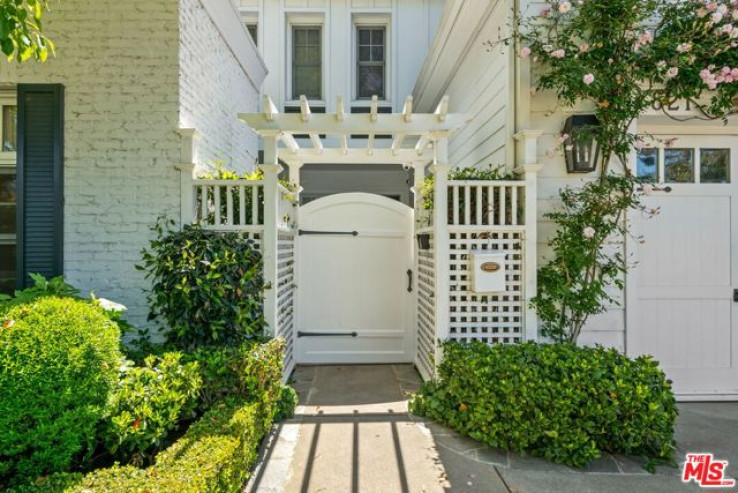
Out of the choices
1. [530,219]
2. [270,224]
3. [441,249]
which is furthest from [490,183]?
[270,224]

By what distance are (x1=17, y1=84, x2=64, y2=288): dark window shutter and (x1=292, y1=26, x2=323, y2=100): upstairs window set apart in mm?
4213

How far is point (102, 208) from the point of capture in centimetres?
352

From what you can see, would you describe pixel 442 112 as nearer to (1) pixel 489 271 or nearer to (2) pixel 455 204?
(2) pixel 455 204

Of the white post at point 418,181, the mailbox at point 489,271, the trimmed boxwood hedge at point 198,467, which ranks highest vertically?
the white post at point 418,181

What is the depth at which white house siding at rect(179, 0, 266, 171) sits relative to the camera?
3748mm

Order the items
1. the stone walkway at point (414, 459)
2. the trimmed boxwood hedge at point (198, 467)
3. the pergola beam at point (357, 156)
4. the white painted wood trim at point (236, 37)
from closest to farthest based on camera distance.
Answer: the trimmed boxwood hedge at point (198, 467)
the stone walkway at point (414, 459)
the white painted wood trim at point (236, 37)
the pergola beam at point (357, 156)

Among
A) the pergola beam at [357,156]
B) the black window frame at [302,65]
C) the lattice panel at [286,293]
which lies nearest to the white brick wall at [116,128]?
the lattice panel at [286,293]

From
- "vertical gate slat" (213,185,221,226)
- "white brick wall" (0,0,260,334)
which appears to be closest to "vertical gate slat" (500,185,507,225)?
"vertical gate slat" (213,185,221,226)

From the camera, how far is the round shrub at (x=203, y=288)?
308cm

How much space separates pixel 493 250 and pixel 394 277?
1.63m

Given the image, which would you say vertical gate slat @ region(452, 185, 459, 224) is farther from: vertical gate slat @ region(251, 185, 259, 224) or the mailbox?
vertical gate slat @ region(251, 185, 259, 224)

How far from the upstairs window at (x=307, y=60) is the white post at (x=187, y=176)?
13.2ft

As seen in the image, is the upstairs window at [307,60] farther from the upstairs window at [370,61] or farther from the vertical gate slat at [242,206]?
the vertical gate slat at [242,206]

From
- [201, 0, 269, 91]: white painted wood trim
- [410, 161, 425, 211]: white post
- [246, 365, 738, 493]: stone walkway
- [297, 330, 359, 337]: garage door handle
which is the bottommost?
[246, 365, 738, 493]: stone walkway
